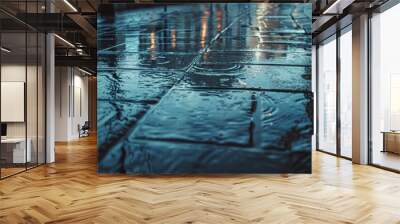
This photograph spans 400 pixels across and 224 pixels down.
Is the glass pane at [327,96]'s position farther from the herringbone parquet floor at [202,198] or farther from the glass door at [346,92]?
the herringbone parquet floor at [202,198]

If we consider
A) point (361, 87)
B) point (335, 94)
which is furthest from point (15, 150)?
point (335, 94)

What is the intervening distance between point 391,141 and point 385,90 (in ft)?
3.47

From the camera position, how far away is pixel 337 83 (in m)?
9.52

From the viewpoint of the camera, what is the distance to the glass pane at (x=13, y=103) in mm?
6457

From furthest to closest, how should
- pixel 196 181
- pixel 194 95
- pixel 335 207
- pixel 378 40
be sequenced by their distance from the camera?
1. pixel 378 40
2. pixel 194 95
3. pixel 196 181
4. pixel 335 207

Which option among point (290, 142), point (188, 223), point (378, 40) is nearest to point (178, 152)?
point (290, 142)

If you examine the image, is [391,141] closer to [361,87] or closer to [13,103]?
[361,87]

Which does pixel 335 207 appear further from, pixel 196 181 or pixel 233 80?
pixel 233 80

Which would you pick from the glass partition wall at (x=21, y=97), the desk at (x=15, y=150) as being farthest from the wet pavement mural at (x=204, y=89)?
the desk at (x=15, y=150)

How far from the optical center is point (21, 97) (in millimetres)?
7129

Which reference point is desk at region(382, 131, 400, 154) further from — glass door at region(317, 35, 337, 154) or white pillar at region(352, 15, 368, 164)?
glass door at region(317, 35, 337, 154)

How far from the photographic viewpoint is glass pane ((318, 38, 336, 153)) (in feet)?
32.5

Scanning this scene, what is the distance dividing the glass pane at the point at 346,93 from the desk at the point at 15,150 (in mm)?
7210

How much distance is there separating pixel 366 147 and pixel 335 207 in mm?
4181
